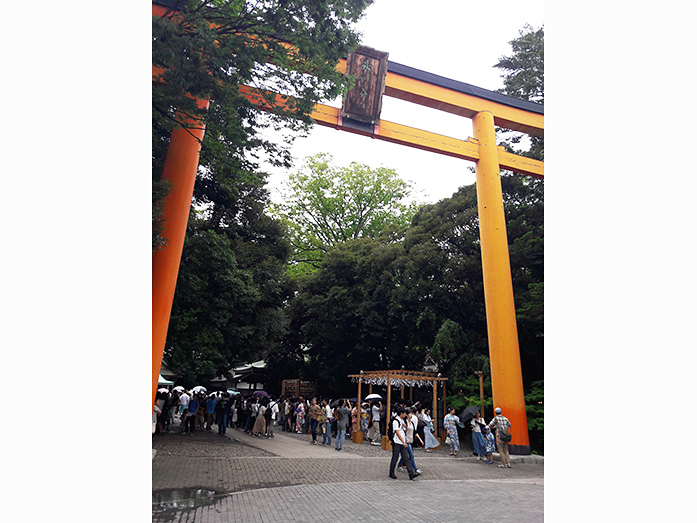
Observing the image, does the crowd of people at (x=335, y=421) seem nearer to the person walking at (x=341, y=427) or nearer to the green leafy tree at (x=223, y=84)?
the person walking at (x=341, y=427)

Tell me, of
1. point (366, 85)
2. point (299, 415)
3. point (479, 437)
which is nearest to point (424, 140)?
point (366, 85)

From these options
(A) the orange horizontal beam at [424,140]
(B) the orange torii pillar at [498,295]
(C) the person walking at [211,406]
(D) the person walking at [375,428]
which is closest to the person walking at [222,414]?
(C) the person walking at [211,406]

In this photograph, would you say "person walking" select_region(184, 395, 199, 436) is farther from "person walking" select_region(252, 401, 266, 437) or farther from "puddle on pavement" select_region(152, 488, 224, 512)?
"puddle on pavement" select_region(152, 488, 224, 512)

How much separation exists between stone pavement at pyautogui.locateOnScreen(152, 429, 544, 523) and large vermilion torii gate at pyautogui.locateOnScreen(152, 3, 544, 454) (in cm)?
261

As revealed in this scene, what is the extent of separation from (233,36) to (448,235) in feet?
44.7

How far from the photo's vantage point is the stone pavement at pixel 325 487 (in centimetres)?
639

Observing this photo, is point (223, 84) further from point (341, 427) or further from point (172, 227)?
point (341, 427)

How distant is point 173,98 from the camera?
657 centimetres

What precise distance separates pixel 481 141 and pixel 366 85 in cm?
435

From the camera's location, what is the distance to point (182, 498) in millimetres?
6965

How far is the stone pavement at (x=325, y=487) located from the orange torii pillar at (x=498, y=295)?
1483mm

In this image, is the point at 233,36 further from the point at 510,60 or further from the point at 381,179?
the point at 381,179

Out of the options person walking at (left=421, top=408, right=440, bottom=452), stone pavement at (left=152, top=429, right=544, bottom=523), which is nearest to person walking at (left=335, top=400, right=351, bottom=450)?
stone pavement at (left=152, top=429, right=544, bottom=523)

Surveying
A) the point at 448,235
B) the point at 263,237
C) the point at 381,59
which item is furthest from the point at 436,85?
the point at 263,237
